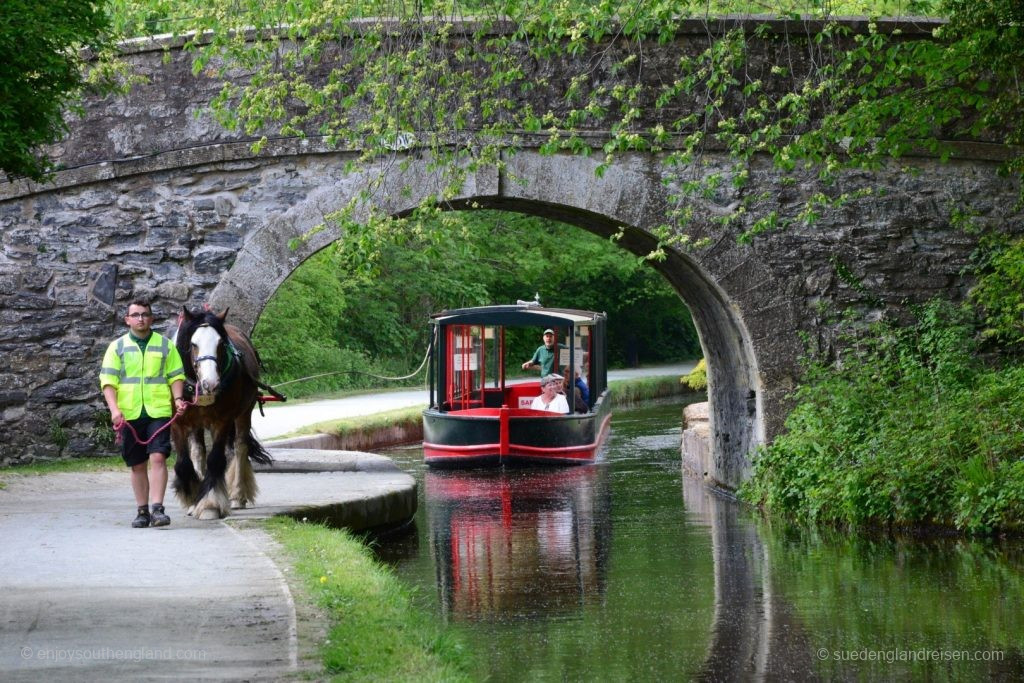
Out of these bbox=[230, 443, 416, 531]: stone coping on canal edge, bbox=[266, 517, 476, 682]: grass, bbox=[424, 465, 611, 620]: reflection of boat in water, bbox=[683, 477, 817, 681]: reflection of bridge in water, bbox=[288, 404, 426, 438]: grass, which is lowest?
bbox=[683, 477, 817, 681]: reflection of bridge in water

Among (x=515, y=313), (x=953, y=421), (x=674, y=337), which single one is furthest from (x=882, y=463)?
(x=674, y=337)

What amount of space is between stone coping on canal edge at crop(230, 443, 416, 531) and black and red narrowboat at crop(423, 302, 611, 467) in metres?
4.72

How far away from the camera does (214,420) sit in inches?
352

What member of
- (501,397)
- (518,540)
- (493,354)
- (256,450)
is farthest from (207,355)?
(493,354)

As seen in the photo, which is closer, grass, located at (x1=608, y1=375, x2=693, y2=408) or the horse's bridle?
the horse's bridle

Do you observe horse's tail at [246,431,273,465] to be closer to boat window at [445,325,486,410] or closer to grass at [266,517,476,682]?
grass at [266,517,476,682]

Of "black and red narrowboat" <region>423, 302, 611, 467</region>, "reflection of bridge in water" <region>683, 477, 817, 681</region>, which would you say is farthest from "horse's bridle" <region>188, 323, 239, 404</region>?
"black and red narrowboat" <region>423, 302, 611, 467</region>

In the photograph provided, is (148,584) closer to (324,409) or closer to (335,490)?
(335,490)

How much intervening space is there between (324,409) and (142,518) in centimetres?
1492

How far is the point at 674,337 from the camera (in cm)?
4597

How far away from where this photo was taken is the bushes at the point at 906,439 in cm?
1034

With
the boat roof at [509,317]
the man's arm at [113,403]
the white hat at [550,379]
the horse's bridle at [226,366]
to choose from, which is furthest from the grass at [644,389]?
the man's arm at [113,403]

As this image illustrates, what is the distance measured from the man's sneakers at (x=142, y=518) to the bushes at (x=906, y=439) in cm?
534

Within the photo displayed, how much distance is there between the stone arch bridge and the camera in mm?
11570
